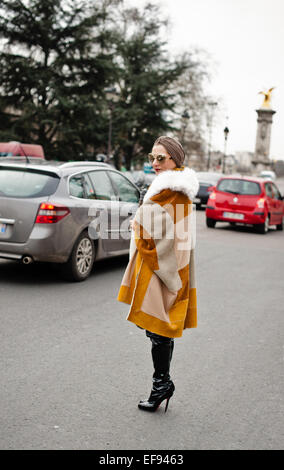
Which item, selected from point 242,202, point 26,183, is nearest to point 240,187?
point 242,202

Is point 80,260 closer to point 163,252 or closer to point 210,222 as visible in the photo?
point 163,252

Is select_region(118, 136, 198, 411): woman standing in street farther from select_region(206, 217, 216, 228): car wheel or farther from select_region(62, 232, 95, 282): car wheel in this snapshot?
select_region(206, 217, 216, 228): car wheel

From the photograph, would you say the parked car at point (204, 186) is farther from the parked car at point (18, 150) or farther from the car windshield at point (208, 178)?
the parked car at point (18, 150)

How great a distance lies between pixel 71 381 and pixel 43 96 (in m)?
29.7

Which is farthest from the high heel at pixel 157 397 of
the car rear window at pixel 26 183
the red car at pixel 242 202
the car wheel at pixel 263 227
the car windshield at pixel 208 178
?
the car windshield at pixel 208 178

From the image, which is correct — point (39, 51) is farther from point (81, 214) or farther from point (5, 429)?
point (5, 429)

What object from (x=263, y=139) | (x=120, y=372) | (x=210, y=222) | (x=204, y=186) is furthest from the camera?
(x=263, y=139)

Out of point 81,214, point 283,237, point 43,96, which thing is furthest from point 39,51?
point 81,214

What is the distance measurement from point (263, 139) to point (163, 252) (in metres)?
68.5

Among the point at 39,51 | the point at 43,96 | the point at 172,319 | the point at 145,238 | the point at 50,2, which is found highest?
the point at 50,2

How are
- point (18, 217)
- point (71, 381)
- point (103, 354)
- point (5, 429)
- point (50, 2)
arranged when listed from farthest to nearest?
1. point (50, 2)
2. point (18, 217)
3. point (103, 354)
4. point (71, 381)
5. point (5, 429)

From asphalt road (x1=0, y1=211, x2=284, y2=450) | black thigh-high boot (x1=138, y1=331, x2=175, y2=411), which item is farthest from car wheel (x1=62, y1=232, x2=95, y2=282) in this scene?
black thigh-high boot (x1=138, y1=331, x2=175, y2=411)

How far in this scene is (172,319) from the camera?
11.9ft

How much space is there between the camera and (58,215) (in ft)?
24.5
